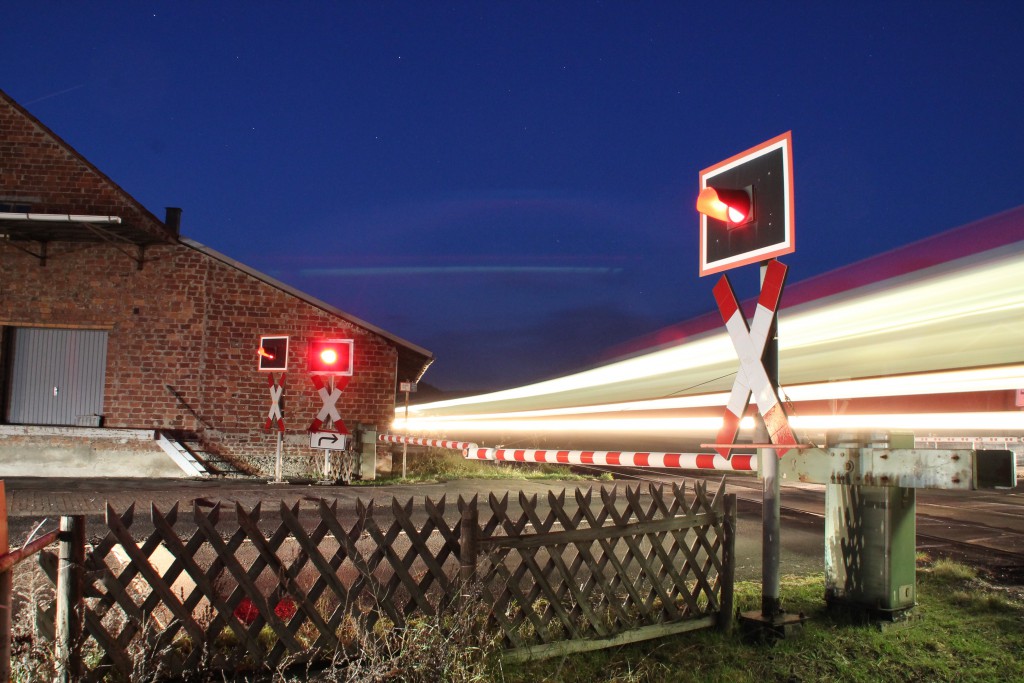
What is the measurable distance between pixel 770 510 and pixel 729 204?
7.22 ft

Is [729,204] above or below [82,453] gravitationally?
above

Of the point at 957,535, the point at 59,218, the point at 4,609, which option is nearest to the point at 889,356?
the point at 957,535

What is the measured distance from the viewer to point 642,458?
834 cm

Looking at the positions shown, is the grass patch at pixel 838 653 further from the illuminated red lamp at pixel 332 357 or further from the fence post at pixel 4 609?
the illuminated red lamp at pixel 332 357

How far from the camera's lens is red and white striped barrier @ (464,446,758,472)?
6410mm

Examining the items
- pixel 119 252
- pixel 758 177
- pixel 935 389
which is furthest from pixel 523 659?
pixel 119 252

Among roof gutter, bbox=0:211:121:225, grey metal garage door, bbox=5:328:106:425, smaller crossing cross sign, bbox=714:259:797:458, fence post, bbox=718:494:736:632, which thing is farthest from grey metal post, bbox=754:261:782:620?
grey metal garage door, bbox=5:328:106:425

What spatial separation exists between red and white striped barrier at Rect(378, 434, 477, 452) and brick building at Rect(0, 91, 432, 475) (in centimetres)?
84

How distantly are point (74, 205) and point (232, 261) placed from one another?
354 centimetres

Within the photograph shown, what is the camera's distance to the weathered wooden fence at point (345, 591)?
4117 mm

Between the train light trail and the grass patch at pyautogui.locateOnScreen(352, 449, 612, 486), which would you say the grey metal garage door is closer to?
the grass patch at pyautogui.locateOnScreen(352, 449, 612, 486)

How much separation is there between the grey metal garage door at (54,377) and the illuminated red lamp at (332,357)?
6.27 meters

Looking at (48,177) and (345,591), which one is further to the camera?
(48,177)

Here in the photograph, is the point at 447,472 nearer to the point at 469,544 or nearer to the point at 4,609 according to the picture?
the point at 469,544
